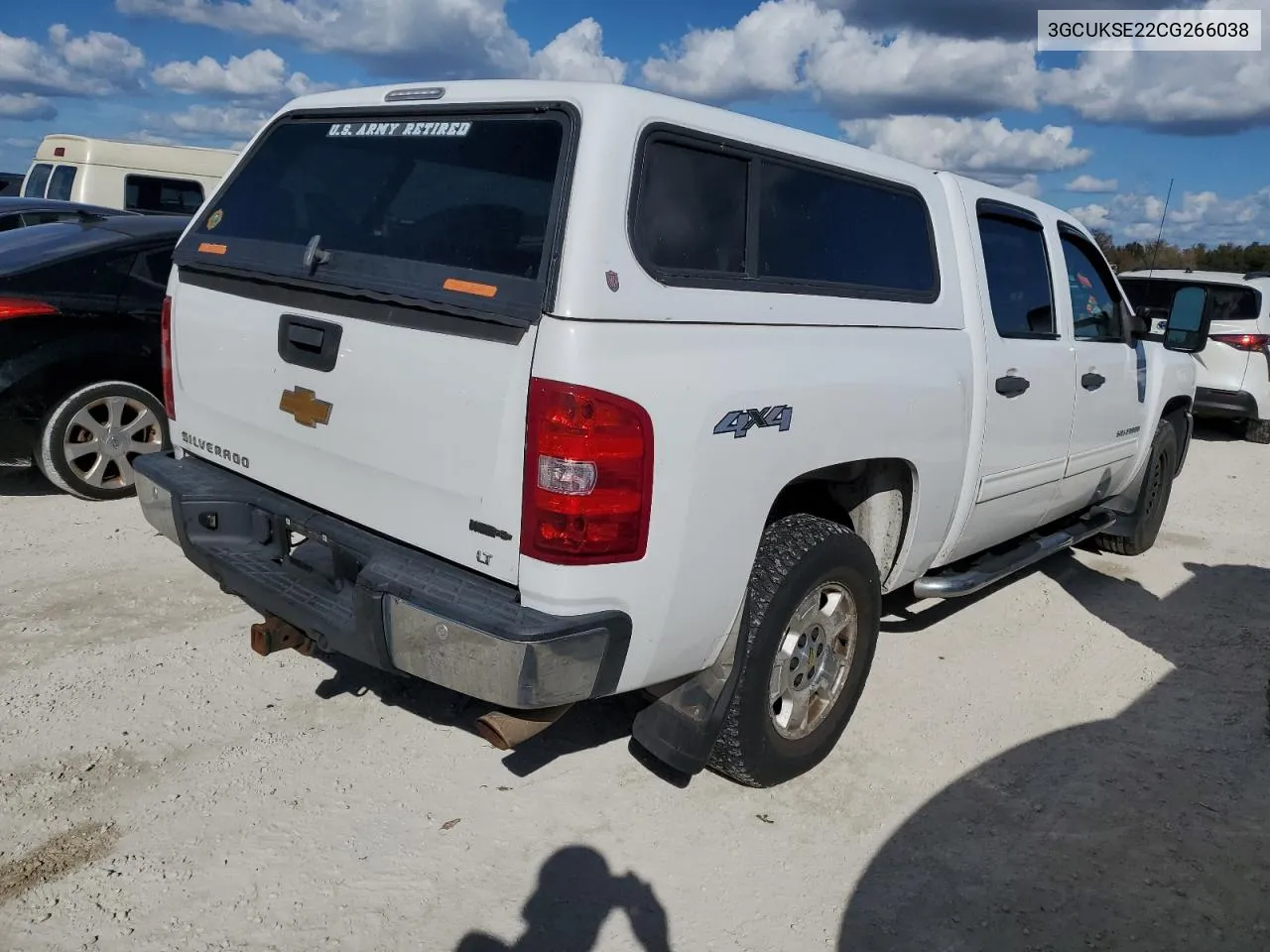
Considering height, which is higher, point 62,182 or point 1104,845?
point 62,182

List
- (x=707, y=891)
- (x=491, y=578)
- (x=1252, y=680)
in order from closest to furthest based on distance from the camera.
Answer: (x=491, y=578) → (x=707, y=891) → (x=1252, y=680)

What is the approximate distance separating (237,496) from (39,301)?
3.00 m

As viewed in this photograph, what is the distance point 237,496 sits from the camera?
10.7ft

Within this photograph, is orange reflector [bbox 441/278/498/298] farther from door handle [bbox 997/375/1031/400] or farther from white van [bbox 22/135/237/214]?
white van [bbox 22/135/237/214]

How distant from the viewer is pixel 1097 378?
190 inches

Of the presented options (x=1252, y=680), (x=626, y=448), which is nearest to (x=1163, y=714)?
(x=1252, y=680)

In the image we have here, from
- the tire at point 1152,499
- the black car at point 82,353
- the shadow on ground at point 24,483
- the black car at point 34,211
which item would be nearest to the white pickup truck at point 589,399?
the black car at point 82,353

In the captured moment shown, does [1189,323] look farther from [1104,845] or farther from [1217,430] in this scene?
[1217,430]

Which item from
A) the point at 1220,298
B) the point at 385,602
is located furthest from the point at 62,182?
the point at 1220,298

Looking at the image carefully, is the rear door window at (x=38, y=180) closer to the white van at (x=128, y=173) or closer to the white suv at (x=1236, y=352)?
the white van at (x=128, y=173)

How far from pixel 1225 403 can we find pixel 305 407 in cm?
986

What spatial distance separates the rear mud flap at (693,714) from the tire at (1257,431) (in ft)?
31.4

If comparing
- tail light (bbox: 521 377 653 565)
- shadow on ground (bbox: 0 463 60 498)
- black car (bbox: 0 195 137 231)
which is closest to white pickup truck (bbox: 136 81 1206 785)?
tail light (bbox: 521 377 653 565)

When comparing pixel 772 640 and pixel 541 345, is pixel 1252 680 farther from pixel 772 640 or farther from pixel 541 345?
pixel 541 345
